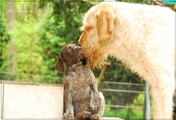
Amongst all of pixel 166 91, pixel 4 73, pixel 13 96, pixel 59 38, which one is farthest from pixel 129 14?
pixel 4 73

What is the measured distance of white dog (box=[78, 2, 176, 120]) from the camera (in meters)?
1.30

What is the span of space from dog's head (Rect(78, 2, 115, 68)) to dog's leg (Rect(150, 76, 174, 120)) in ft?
0.80

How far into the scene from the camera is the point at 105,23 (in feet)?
4.42

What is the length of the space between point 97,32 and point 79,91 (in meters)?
0.23

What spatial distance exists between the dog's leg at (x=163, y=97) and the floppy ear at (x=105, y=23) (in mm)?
242

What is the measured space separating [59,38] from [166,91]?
3538mm

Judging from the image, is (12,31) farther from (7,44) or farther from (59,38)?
(59,38)

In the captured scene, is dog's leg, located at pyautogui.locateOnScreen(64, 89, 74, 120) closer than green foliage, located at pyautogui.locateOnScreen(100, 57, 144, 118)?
Yes

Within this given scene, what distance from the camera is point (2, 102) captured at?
1.89m

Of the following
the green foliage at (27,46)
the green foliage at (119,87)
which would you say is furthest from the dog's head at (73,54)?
the green foliage at (27,46)

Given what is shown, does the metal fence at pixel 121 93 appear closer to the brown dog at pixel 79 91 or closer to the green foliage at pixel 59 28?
the green foliage at pixel 59 28

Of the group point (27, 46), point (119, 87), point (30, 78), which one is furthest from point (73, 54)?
point (27, 46)

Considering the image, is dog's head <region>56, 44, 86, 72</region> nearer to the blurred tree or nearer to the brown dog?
the brown dog

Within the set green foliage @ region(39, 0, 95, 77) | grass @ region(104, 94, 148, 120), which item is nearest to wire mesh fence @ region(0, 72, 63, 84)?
green foliage @ region(39, 0, 95, 77)
